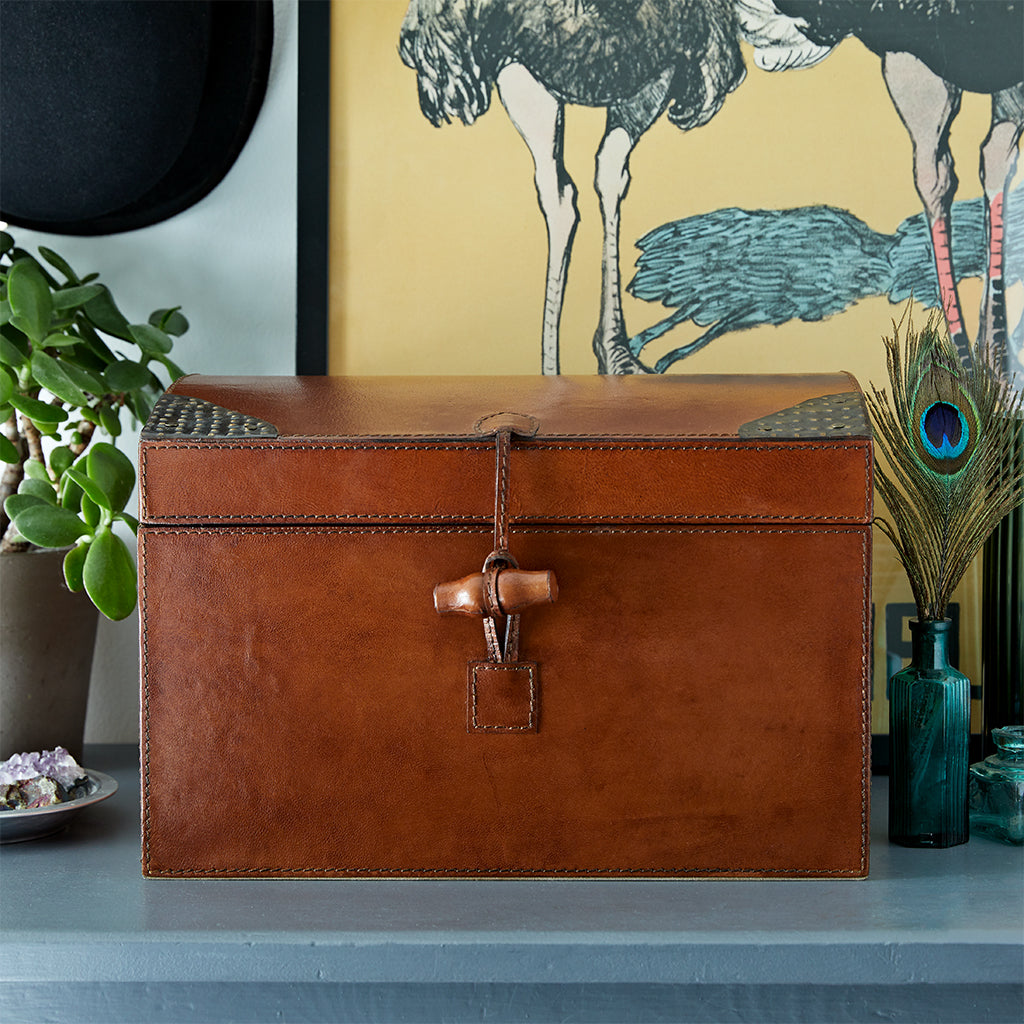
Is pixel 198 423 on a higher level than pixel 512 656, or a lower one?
higher

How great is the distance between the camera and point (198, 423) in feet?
2.40

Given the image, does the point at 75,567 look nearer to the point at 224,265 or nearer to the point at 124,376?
the point at 124,376

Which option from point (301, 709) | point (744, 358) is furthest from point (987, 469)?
point (301, 709)

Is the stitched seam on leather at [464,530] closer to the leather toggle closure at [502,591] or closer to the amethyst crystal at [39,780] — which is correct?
the leather toggle closure at [502,591]

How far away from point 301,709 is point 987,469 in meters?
0.57

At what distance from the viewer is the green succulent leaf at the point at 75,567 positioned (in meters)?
0.82

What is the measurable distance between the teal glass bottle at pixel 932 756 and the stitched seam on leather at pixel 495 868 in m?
0.09

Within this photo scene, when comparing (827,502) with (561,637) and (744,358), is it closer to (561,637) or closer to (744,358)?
(561,637)

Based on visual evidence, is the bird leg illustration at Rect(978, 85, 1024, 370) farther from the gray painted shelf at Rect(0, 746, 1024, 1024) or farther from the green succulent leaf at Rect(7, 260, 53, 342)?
the green succulent leaf at Rect(7, 260, 53, 342)

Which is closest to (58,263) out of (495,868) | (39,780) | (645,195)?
(39,780)

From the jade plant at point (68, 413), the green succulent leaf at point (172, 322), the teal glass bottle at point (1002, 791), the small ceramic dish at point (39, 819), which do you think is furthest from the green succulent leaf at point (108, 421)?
the teal glass bottle at point (1002, 791)

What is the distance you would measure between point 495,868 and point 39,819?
0.37 metres

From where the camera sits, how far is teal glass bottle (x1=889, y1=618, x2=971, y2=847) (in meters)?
0.78

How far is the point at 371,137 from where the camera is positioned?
1056 millimetres
